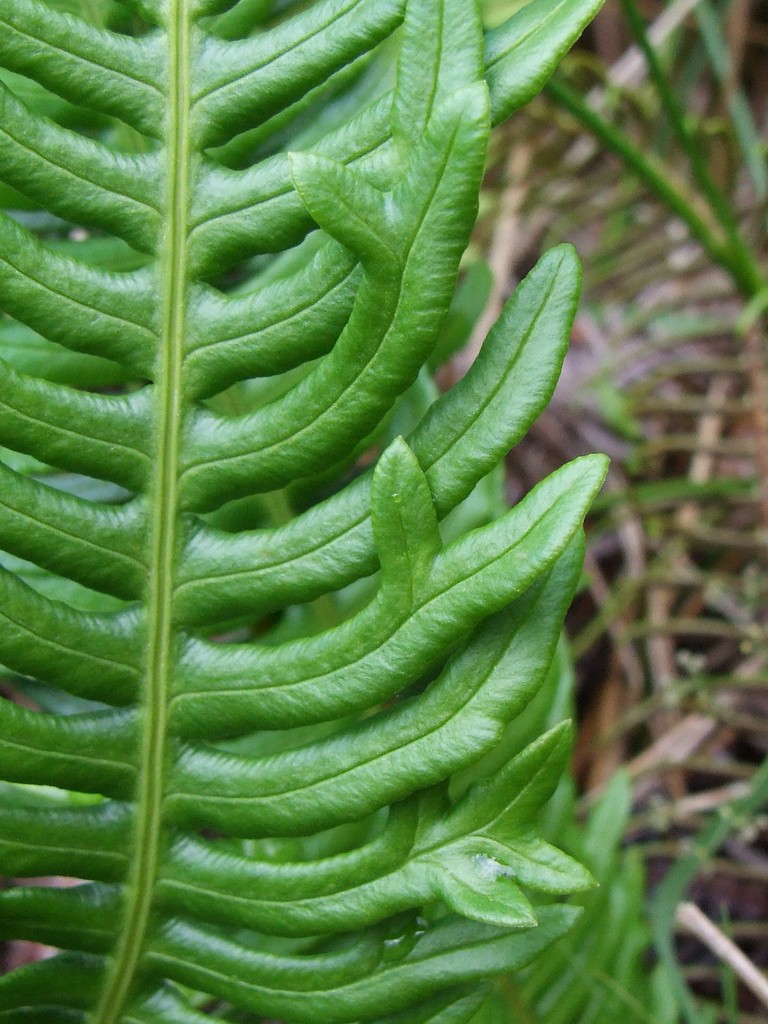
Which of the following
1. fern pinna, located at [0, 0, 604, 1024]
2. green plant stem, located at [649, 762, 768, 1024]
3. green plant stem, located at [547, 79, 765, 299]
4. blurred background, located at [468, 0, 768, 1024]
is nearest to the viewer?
fern pinna, located at [0, 0, 604, 1024]

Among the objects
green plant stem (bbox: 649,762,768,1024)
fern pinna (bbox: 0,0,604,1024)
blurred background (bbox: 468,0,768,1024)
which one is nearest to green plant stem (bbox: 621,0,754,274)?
blurred background (bbox: 468,0,768,1024)

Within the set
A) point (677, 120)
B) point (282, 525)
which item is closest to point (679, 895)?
point (282, 525)

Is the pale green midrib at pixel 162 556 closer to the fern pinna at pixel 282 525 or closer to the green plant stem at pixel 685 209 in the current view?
the fern pinna at pixel 282 525

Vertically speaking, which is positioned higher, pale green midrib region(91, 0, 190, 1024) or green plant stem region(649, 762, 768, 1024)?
pale green midrib region(91, 0, 190, 1024)

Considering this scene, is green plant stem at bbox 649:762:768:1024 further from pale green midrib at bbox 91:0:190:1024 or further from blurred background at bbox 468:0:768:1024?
pale green midrib at bbox 91:0:190:1024

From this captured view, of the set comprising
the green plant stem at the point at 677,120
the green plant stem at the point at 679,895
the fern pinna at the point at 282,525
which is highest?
the green plant stem at the point at 677,120

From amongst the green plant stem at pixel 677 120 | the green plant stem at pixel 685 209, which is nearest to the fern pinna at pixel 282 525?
the green plant stem at pixel 677 120

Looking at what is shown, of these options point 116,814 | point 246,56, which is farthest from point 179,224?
point 116,814

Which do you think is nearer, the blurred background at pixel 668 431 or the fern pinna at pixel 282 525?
the fern pinna at pixel 282 525

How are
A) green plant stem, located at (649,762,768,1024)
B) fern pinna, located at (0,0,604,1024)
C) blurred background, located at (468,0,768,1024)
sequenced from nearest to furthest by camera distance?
fern pinna, located at (0,0,604,1024)
green plant stem, located at (649,762,768,1024)
blurred background, located at (468,0,768,1024)
